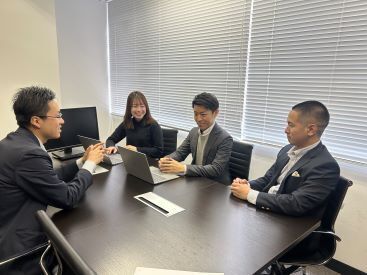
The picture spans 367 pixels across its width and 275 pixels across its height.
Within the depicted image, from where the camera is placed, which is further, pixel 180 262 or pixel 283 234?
pixel 283 234

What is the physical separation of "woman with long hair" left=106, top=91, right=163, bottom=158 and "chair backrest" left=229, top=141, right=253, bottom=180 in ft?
2.53

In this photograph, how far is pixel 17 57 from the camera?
9.23 feet

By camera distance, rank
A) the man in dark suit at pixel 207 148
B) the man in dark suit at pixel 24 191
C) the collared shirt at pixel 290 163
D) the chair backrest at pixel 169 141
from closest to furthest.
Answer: the man in dark suit at pixel 24 191 → the collared shirt at pixel 290 163 → the man in dark suit at pixel 207 148 → the chair backrest at pixel 169 141

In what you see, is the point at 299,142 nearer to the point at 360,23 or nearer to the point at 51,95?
the point at 360,23

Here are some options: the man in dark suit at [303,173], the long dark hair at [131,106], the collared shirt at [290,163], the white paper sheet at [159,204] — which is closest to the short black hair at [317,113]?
the man in dark suit at [303,173]

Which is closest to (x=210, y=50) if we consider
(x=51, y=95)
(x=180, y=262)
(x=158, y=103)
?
(x=158, y=103)

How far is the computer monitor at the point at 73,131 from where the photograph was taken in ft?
7.33

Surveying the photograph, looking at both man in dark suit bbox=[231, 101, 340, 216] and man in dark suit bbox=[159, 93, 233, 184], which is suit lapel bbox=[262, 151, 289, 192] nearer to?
man in dark suit bbox=[231, 101, 340, 216]

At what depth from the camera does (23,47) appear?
2828 mm

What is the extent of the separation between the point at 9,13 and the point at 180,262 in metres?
2.97

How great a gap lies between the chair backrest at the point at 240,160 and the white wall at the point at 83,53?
9.22ft

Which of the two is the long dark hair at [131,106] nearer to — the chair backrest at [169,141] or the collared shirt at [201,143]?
the chair backrest at [169,141]

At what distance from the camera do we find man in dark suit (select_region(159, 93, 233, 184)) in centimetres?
189

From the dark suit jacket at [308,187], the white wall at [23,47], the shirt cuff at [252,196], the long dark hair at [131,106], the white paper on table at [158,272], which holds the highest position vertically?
the white wall at [23,47]
